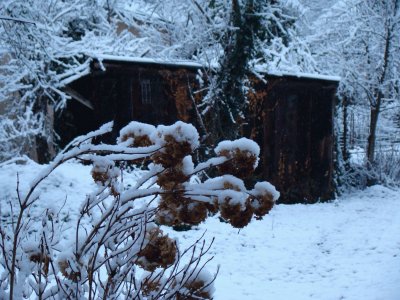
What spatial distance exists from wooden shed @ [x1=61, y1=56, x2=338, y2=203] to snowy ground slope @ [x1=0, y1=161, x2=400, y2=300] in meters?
1.11

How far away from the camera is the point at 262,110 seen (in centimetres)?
1093

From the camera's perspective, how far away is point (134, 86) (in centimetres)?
1028

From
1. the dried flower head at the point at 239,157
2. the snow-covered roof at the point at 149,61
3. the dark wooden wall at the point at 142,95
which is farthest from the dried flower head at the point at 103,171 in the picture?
the dark wooden wall at the point at 142,95

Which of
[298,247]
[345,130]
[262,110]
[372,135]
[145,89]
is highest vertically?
[145,89]

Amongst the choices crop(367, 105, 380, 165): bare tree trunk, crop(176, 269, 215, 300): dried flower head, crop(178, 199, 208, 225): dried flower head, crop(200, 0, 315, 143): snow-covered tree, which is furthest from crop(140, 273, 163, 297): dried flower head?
crop(367, 105, 380, 165): bare tree trunk

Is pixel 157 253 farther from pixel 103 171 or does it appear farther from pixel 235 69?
pixel 235 69

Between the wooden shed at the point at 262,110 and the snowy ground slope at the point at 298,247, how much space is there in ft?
3.64

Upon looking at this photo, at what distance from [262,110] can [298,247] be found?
13.9ft

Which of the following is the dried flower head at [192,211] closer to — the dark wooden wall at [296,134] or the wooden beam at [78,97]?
the dark wooden wall at [296,134]

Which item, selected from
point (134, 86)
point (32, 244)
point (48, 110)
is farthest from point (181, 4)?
point (32, 244)

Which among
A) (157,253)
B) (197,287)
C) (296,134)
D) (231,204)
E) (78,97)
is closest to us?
(231,204)

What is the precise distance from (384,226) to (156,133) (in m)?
8.19

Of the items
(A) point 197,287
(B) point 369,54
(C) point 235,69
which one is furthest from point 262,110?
(A) point 197,287

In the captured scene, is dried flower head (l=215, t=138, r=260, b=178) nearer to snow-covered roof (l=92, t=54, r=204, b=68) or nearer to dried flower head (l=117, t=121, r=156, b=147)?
dried flower head (l=117, t=121, r=156, b=147)
